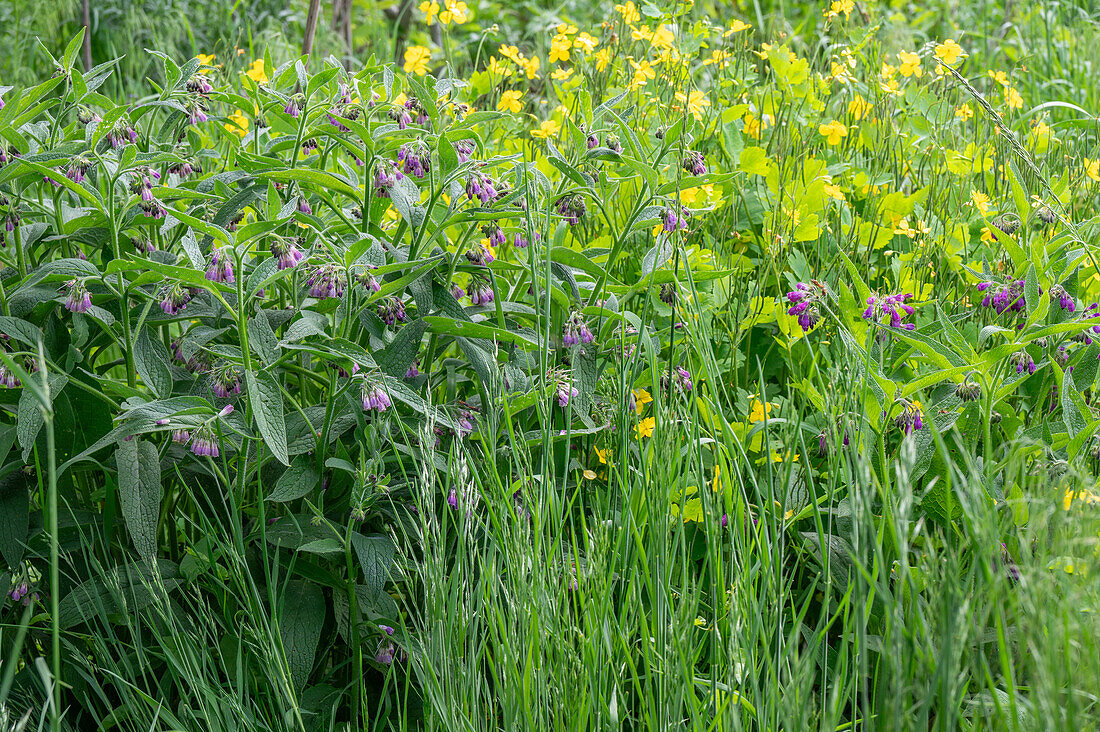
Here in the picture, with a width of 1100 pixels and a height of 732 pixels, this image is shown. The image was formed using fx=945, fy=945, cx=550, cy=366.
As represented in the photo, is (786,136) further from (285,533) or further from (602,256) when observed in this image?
(285,533)

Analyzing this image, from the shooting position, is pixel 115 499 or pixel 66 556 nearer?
pixel 66 556

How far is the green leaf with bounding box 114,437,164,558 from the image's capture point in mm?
1195

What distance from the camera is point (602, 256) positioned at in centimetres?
156

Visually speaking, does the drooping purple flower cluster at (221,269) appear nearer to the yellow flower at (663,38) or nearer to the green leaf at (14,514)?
the green leaf at (14,514)

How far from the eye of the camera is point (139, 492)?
1209 millimetres

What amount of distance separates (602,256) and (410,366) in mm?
409

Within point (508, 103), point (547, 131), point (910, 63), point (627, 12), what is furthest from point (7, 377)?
point (910, 63)

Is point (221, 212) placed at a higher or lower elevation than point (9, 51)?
higher

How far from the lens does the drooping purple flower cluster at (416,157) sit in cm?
138

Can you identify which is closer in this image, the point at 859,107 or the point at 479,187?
the point at 479,187

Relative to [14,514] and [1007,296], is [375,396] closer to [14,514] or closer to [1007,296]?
[14,514]

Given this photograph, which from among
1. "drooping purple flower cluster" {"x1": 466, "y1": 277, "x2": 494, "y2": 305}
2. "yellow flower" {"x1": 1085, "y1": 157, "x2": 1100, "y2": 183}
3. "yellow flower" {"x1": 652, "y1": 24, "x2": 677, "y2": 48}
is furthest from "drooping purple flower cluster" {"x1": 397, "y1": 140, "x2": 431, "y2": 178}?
"yellow flower" {"x1": 1085, "y1": 157, "x2": 1100, "y2": 183}

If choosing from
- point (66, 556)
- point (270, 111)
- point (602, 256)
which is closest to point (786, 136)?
point (602, 256)

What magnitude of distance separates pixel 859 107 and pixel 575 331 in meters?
1.56
